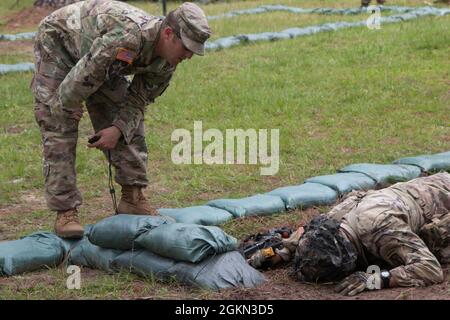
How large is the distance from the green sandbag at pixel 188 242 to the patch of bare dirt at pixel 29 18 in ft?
41.7

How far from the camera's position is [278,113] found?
28.4 ft

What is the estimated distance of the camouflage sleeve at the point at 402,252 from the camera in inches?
163

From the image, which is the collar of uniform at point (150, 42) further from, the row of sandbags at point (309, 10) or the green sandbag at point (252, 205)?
the row of sandbags at point (309, 10)

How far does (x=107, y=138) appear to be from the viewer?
15.9 ft

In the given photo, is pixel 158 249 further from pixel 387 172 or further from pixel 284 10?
pixel 284 10

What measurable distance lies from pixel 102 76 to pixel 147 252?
102 cm

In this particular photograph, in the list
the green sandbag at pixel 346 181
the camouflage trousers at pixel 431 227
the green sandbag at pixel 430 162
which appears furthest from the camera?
the green sandbag at pixel 430 162

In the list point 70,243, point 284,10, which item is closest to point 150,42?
point 70,243
